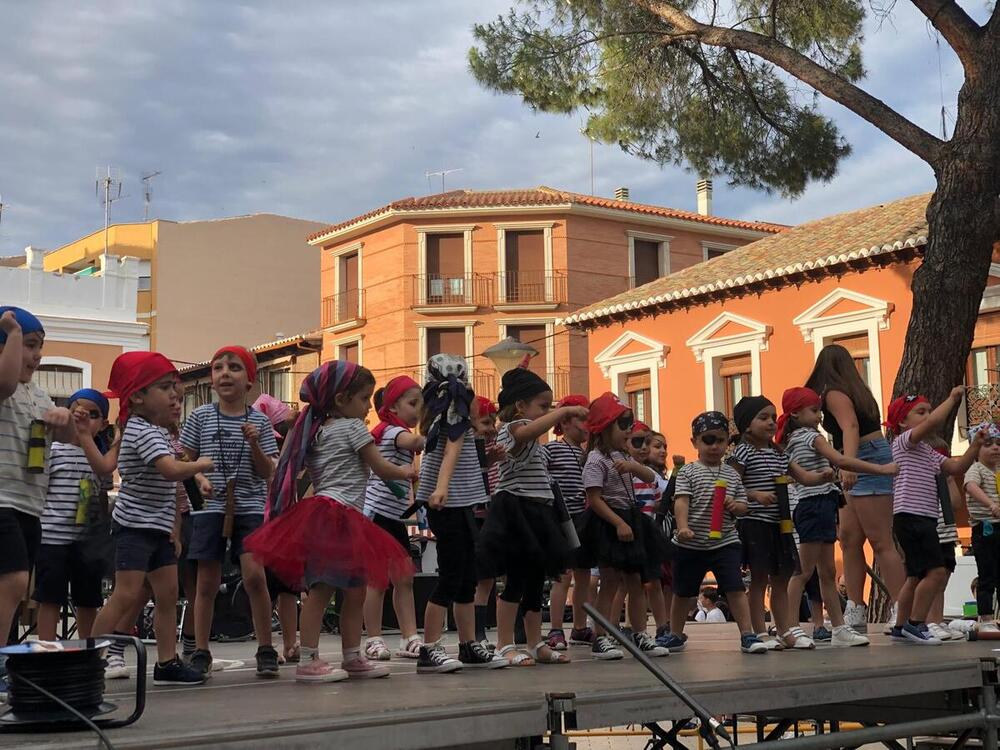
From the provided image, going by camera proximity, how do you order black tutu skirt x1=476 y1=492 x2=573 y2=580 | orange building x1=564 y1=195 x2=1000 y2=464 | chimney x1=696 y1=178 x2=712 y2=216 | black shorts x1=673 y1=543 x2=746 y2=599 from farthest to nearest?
chimney x1=696 y1=178 x2=712 y2=216 → orange building x1=564 y1=195 x2=1000 y2=464 → black shorts x1=673 y1=543 x2=746 y2=599 → black tutu skirt x1=476 y1=492 x2=573 y2=580

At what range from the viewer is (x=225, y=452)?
6.27 meters

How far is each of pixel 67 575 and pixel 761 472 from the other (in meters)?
3.84

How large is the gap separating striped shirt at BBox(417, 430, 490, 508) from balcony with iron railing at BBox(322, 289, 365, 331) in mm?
33026

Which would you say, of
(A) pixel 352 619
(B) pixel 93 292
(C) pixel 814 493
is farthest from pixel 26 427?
(B) pixel 93 292

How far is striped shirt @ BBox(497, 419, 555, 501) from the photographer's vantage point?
6.46m

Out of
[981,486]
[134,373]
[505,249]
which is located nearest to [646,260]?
[505,249]

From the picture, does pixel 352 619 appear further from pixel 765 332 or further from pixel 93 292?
pixel 93 292

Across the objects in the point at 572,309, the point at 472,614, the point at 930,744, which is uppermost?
the point at 572,309

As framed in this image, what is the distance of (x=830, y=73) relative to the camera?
519 inches

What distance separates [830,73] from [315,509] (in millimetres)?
9479

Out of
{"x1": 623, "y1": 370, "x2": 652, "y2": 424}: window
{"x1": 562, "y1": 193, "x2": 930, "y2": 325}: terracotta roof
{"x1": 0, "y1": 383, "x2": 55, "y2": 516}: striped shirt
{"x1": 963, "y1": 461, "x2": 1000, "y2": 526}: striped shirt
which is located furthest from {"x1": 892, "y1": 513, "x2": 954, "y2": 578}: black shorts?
{"x1": 623, "y1": 370, "x2": 652, "y2": 424}: window

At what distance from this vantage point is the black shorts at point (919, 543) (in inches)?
297

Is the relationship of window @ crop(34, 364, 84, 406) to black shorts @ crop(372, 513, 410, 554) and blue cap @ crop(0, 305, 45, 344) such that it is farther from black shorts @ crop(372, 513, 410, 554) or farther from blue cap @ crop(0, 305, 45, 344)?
blue cap @ crop(0, 305, 45, 344)

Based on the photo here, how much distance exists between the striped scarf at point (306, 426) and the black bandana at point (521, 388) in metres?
0.99
